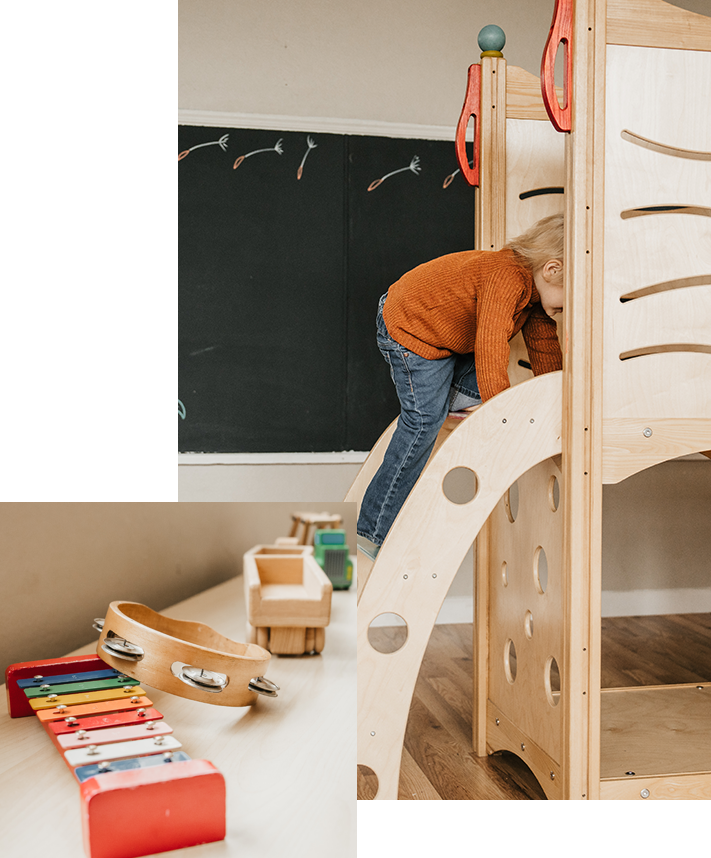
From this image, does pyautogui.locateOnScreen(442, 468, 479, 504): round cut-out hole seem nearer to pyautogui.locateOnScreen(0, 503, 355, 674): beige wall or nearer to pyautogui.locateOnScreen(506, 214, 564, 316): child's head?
pyautogui.locateOnScreen(506, 214, 564, 316): child's head

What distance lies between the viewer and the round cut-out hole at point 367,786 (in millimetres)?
1339

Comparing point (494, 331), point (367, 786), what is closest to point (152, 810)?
point (367, 786)

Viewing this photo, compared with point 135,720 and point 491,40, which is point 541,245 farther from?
point 135,720

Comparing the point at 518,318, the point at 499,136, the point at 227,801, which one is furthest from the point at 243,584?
the point at 499,136

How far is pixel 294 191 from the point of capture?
8.52ft

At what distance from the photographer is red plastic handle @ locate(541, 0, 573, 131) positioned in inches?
48.9

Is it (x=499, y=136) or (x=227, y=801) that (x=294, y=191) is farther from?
(x=227, y=801)

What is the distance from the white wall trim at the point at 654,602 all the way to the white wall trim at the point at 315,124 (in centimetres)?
185

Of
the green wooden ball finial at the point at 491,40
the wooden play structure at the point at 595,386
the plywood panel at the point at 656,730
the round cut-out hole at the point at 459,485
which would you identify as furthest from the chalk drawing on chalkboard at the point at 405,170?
the plywood panel at the point at 656,730

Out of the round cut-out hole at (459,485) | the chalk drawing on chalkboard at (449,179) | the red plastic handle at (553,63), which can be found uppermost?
the chalk drawing on chalkboard at (449,179)

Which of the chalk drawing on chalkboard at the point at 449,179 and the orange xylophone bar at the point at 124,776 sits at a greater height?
the chalk drawing on chalkboard at the point at 449,179

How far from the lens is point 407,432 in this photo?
159 centimetres

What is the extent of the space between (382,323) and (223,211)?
3.85 ft

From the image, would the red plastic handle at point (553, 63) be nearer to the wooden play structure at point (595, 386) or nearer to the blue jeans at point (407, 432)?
the wooden play structure at point (595, 386)
